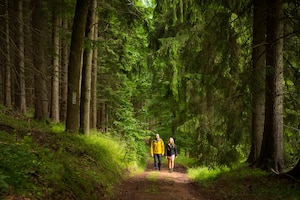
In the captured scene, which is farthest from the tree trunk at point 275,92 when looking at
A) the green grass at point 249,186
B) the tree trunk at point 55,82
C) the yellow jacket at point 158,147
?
the tree trunk at point 55,82

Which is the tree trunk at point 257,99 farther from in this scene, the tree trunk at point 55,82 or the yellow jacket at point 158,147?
the tree trunk at point 55,82

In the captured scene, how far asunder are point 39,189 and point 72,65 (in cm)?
560

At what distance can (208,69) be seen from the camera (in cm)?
1176

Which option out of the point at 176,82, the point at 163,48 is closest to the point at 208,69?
the point at 163,48

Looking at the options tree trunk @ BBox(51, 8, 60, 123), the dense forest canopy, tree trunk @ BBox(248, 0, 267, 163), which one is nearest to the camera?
the dense forest canopy

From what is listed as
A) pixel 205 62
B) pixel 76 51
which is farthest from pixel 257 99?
pixel 76 51

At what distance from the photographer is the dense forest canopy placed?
345 inches

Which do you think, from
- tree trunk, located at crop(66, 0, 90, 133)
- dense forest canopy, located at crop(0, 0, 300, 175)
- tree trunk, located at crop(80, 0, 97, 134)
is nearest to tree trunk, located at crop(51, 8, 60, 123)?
dense forest canopy, located at crop(0, 0, 300, 175)

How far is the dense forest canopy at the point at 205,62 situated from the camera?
8.76m

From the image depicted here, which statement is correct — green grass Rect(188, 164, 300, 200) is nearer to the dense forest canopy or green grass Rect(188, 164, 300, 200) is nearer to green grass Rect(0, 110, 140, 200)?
the dense forest canopy

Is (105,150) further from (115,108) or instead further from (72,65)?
(115,108)

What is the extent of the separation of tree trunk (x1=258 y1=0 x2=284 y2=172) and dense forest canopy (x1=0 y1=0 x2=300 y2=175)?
0.03m

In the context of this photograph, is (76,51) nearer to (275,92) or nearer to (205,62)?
(205,62)

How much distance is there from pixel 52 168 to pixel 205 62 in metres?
7.16
